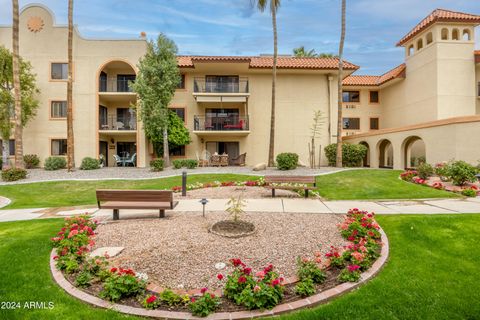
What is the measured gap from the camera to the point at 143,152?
23.3 m

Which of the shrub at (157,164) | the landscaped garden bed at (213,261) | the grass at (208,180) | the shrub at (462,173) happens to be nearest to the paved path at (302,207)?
the grass at (208,180)

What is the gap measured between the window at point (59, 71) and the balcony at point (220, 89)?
11.8 m

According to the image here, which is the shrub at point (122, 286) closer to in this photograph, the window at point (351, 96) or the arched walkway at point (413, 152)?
the arched walkway at point (413, 152)

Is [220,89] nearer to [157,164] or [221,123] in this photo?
[221,123]

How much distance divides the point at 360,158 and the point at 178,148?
53.6 feet

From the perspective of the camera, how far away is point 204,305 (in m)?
3.54


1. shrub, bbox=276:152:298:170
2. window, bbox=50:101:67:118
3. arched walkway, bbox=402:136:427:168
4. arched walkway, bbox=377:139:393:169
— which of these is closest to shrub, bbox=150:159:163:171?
shrub, bbox=276:152:298:170

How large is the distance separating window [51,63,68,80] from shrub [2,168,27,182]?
10.3 m

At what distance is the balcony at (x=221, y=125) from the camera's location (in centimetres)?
2289

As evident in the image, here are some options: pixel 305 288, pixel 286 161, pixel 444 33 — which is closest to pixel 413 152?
pixel 444 33

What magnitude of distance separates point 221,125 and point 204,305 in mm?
20900

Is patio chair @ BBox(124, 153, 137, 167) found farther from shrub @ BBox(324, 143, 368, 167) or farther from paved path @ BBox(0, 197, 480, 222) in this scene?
shrub @ BBox(324, 143, 368, 167)

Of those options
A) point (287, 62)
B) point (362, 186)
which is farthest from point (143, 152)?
point (362, 186)

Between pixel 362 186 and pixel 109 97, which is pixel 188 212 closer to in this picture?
pixel 362 186
